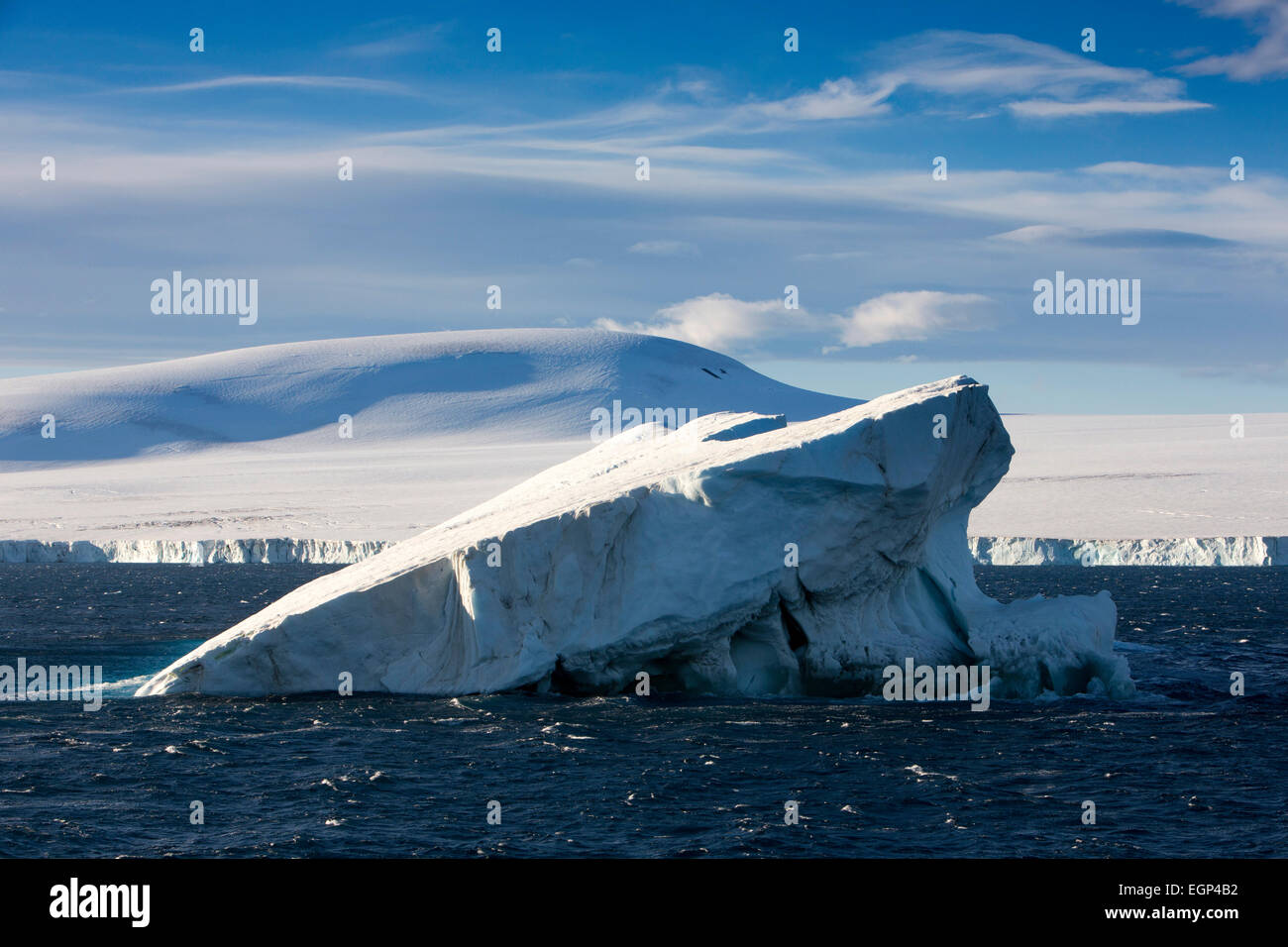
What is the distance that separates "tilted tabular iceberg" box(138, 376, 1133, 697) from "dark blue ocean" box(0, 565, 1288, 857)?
24.5 inches

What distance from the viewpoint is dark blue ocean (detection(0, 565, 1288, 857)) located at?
12883mm

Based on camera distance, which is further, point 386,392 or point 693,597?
point 386,392

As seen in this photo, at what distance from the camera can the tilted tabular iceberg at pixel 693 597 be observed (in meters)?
19.8

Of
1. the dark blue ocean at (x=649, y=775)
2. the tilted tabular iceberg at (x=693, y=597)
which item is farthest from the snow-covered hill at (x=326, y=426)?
the dark blue ocean at (x=649, y=775)

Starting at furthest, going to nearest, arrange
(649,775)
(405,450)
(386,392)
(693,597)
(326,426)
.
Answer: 1. (386,392)
2. (326,426)
3. (405,450)
4. (693,597)
5. (649,775)

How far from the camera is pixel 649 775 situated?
1557 cm

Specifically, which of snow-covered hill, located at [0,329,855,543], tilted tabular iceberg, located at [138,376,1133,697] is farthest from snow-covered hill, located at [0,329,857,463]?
tilted tabular iceberg, located at [138,376,1133,697]

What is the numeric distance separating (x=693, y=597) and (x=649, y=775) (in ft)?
14.7

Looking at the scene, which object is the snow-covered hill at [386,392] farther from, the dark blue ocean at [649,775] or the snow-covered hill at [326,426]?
the dark blue ocean at [649,775]

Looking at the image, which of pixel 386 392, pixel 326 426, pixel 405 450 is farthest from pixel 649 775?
pixel 386 392

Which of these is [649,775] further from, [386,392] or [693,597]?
[386,392]

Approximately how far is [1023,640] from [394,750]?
1084 centimetres

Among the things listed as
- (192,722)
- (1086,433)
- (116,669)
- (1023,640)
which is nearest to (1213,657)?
(1023,640)

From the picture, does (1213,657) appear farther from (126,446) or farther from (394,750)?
(126,446)
